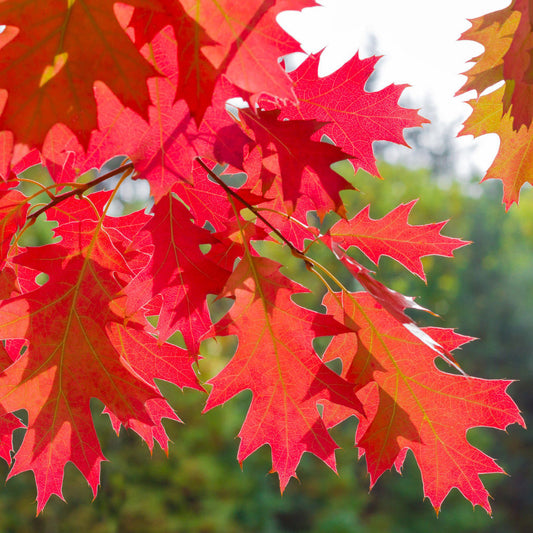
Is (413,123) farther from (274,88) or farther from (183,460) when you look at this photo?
(183,460)

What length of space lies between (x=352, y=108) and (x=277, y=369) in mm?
317

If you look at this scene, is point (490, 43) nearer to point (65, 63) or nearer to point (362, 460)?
point (65, 63)

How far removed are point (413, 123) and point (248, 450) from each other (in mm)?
435

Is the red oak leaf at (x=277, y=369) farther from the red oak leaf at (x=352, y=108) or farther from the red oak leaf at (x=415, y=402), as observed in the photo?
the red oak leaf at (x=352, y=108)


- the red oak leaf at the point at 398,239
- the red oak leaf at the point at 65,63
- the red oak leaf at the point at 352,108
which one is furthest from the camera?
the red oak leaf at the point at 398,239

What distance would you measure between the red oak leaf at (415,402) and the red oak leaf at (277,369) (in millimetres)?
66

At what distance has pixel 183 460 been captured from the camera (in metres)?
8.00

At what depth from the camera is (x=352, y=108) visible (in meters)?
0.69

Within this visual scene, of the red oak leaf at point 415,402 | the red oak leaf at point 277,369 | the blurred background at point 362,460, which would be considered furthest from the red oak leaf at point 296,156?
the blurred background at point 362,460

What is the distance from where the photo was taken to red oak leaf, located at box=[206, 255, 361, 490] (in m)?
0.62

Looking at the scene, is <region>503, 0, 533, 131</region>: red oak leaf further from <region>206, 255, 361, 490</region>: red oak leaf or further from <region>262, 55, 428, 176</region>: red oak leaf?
<region>206, 255, 361, 490</region>: red oak leaf

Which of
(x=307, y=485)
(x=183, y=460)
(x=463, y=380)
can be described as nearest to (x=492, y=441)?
(x=307, y=485)

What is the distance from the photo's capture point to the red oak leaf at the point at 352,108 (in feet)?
2.16

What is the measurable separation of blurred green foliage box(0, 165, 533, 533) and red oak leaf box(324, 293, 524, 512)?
4594mm
